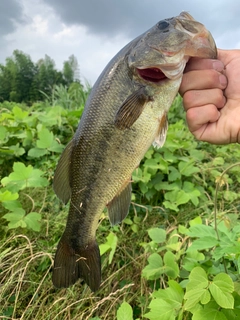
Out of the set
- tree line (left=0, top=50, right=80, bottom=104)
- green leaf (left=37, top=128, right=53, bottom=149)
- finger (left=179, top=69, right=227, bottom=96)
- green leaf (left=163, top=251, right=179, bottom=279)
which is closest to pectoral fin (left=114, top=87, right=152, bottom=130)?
finger (left=179, top=69, right=227, bottom=96)

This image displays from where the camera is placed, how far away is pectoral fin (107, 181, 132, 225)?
5.26ft

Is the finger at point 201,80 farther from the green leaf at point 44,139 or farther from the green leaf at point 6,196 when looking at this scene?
the green leaf at point 44,139

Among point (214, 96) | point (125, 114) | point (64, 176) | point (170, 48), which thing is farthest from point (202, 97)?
point (64, 176)

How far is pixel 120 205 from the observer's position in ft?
5.29

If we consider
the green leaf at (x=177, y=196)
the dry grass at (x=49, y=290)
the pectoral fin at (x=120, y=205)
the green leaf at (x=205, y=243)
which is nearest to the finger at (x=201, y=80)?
the pectoral fin at (x=120, y=205)

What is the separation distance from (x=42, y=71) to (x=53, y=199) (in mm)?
17763

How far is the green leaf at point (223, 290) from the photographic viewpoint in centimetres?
127

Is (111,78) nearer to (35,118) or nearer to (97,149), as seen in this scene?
(97,149)

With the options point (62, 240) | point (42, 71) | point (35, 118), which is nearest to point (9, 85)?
point (42, 71)

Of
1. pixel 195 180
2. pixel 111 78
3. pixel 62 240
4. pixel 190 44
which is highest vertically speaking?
pixel 190 44

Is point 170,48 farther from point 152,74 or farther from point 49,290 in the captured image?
point 49,290

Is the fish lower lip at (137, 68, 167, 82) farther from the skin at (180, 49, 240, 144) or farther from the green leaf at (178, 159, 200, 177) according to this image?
the green leaf at (178, 159, 200, 177)

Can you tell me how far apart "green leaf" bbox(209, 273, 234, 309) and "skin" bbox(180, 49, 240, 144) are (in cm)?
69

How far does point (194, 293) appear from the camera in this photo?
4.32ft
